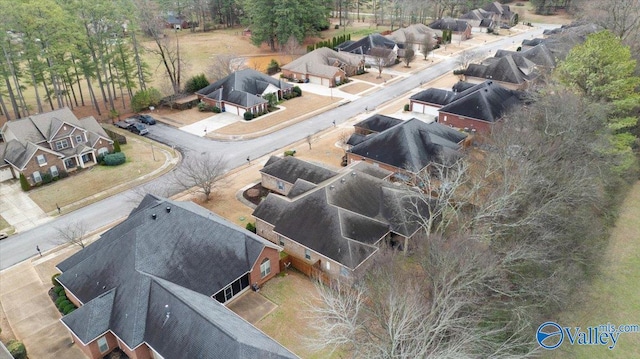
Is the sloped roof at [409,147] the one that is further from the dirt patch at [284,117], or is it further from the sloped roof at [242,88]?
the sloped roof at [242,88]

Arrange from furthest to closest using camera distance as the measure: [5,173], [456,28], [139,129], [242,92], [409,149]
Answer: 1. [456,28]
2. [242,92]
3. [139,129]
4. [5,173]
5. [409,149]

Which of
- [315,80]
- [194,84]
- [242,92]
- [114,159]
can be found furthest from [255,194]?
[315,80]

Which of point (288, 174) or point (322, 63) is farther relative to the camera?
point (322, 63)

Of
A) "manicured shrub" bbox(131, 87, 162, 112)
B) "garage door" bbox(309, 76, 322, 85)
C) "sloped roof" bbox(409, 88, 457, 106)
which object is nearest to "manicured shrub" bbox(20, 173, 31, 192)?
"manicured shrub" bbox(131, 87, 162, 112)

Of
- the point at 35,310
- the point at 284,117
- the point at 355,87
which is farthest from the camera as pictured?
the point at 355,87

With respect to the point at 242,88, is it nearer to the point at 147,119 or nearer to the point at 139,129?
the point at 147,119

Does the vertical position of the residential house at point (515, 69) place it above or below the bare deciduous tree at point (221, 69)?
below

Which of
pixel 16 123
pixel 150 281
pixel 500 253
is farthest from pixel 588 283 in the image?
pixel 16 123

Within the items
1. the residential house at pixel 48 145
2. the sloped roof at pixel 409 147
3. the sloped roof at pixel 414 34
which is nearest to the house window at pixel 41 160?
the residential house at pixel 48 145
